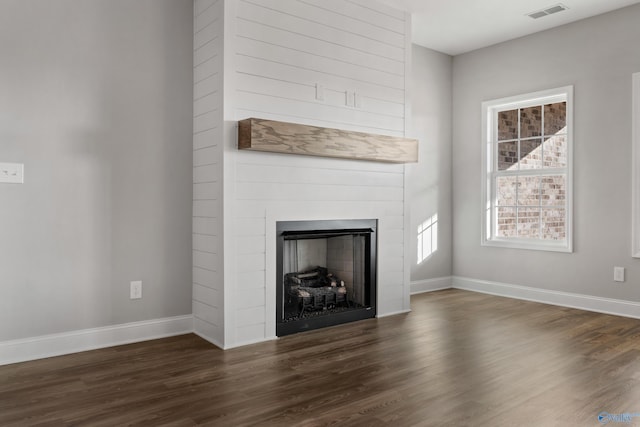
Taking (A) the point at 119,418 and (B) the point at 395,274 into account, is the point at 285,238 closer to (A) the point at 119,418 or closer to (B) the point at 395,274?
(B) the point at 395,274

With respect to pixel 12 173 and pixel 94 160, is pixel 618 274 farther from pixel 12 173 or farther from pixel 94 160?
pixel 12 173

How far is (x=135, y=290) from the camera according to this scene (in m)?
Answer: 3.48

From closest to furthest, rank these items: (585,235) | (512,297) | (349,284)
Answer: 1. (349,284)
2. (585,235)
3. (512,297)

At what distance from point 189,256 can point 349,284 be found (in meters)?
1.37

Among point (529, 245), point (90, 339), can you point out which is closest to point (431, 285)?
point (529, 245)

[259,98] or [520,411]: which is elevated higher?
[259,98]

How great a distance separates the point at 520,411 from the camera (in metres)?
2.31

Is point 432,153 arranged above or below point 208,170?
above

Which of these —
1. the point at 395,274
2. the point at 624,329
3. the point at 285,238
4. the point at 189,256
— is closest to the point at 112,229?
the point at 189,256

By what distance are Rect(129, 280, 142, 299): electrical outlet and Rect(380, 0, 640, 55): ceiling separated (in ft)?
10.3

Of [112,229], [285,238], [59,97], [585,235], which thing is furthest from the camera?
[585,235]

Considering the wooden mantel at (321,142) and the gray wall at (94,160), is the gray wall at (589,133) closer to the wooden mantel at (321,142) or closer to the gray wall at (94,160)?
the wooden mantel at (321,142)

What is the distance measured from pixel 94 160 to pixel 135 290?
3.16ft

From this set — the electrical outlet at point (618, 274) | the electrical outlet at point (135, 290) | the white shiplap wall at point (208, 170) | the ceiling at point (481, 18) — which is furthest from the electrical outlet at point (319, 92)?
the electrical outlet at point (618, 274)
